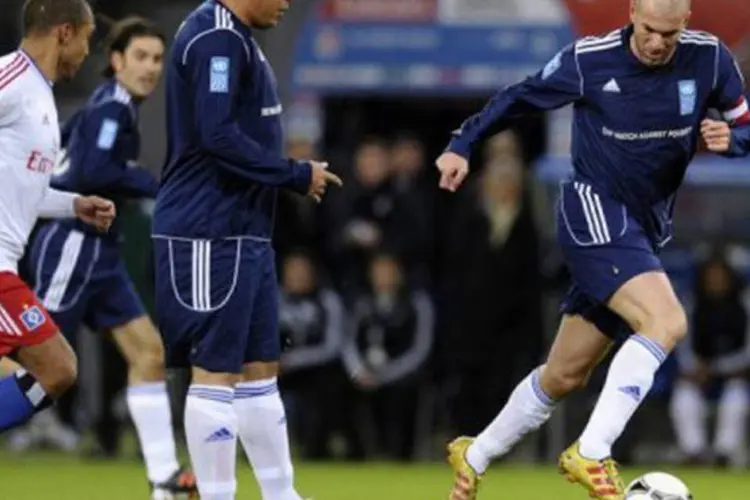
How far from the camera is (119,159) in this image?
39.7ft

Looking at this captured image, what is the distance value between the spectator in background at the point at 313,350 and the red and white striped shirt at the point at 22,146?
7.12 meters

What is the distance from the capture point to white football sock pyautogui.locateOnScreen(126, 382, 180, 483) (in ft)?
39.5

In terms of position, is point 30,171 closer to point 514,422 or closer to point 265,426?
point 265,426

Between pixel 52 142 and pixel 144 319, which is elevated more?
pixel 52 142

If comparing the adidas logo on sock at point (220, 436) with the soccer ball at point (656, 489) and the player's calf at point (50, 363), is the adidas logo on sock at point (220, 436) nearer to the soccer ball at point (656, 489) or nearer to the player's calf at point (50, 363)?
the player's calf at point (50, 363)

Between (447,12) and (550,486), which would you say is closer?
(550,486)

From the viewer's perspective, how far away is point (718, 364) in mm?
16844

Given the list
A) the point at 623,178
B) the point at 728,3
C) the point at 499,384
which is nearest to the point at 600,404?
the point at 623,178

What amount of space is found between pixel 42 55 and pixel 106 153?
228 cm

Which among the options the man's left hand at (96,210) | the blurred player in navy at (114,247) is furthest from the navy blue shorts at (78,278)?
the man's left hand at (96,210)

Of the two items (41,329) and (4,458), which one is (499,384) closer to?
(4,458)

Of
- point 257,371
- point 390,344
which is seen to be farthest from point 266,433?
point 390,344

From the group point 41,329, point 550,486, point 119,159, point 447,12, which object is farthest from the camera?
point 447,12

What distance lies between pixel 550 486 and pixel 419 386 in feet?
10.1
